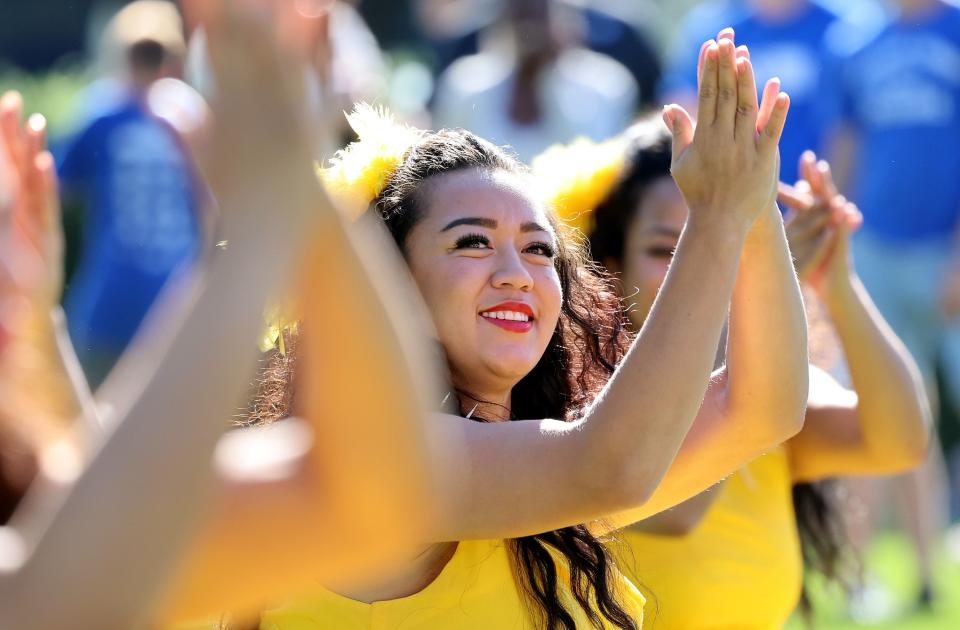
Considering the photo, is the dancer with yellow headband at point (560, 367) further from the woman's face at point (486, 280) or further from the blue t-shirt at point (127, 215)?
the blue t-shirt at point (127, 215)

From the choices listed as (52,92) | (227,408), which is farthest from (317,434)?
(52,92)

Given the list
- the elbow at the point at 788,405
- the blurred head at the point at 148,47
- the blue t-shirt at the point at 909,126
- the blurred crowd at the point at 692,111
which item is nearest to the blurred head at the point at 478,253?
the elbow at the point at 788,405

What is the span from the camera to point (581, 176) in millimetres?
3518

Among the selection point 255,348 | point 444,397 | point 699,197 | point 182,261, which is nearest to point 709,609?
point 444,397

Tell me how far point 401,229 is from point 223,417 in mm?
1600

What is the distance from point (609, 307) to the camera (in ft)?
9.94

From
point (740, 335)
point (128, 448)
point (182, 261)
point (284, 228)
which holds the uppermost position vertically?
point (284, 228)

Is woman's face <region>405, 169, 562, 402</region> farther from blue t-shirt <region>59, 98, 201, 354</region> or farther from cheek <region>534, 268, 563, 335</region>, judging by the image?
blue t-shirt <region>59, 98, 201, 354</region>

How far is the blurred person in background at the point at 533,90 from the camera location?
6.37 m

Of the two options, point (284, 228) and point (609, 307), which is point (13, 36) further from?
point (284, 228)

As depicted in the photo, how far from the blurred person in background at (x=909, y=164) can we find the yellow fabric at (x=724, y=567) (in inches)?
119

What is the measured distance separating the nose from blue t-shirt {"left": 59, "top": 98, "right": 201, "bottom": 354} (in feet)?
12.4

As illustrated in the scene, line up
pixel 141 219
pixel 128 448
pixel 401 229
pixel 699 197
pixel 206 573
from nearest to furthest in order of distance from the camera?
pixel 128 448
pixel 206 573
pixel 699 197
pixel 401 229
pixel 141 219

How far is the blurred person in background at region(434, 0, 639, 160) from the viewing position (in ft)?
20.9
